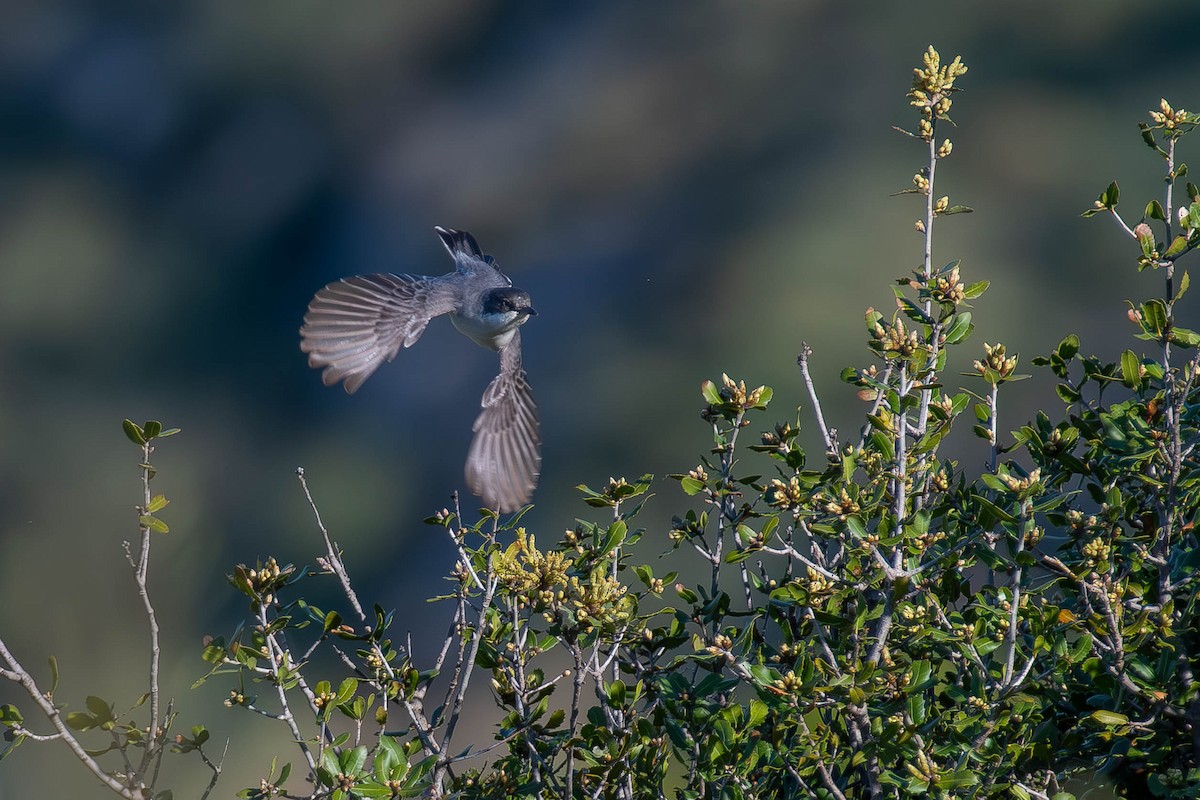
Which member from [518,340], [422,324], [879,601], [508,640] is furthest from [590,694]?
[879,601]

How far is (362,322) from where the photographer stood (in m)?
1.83

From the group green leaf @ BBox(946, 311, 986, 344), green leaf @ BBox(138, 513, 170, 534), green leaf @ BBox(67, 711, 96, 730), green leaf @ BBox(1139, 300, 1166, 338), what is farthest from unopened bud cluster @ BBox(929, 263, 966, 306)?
green leaf @ BBox(67, 711, 96, 730)

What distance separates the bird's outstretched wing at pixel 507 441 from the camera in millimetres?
1816

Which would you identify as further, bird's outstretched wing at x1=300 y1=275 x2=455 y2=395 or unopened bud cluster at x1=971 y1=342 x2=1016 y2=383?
bird's outstretched wing at x1=300 y1=275 x2=455 y2=395

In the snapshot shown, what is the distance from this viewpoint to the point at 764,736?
1050 millimetres

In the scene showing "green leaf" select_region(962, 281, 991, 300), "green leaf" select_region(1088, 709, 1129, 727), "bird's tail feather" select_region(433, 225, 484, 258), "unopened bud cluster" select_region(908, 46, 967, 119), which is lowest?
"green leaf" select_region(1088, 709, 1129, 727)

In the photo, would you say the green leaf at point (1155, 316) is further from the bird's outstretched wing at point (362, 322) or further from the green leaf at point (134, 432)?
the bird's outstretched wing at point (362, 322)

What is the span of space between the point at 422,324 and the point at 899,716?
1.19 meters

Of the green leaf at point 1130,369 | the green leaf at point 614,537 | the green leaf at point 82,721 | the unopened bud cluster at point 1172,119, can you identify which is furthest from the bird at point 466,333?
the unopened bud cluster at point 1172,119

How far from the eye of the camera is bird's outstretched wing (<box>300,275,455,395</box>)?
5.74ft

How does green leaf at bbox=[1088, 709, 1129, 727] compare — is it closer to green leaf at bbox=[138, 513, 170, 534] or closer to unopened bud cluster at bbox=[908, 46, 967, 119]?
unopened bud cluster at bbox=[908, 46, 967, 119]

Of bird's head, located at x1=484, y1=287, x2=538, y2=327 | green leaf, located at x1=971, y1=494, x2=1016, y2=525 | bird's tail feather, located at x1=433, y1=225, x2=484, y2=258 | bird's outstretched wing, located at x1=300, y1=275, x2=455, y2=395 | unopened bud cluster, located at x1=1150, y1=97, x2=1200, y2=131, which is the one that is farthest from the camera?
bird's tail feather, located at x1=433, y1=225, x2=484, y2=258

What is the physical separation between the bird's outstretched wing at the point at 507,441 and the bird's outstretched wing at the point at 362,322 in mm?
200

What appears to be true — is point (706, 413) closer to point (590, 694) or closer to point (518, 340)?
point (518, 340)
